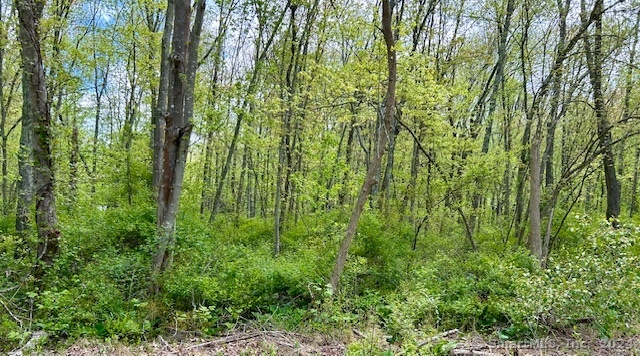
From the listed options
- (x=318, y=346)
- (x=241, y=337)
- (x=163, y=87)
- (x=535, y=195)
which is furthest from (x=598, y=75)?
(x=163, y=87)

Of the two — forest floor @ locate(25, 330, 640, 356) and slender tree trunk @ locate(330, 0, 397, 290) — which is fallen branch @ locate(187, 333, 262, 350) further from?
slender tree trunk @ locate(330, 0, 397, 290)

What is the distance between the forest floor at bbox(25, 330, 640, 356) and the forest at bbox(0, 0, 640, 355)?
7 cm

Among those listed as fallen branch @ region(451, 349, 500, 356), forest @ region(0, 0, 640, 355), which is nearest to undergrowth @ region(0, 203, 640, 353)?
forest @ region(0, 0, 640, 355)

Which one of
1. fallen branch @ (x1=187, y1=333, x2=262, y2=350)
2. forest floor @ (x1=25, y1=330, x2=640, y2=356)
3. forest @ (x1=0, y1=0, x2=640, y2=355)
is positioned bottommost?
fallen branch @ (x1=187, y1=333, x2=262, y2=350)

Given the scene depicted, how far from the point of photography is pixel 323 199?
1124 cm

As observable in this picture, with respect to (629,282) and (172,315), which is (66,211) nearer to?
(172,315)

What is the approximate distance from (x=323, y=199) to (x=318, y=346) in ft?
22.5

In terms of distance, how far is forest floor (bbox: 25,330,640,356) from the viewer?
160 inches

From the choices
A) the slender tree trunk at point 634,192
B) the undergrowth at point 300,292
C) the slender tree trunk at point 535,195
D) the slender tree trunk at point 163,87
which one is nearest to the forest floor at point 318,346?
the undergrowth at point 300,292

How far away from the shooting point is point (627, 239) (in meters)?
4.86

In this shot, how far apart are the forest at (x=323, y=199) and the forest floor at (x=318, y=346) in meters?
0.07

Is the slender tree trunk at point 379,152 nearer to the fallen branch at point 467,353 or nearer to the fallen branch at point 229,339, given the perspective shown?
the fallen branch at point 229,339

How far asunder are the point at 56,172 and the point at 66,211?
12.4ft

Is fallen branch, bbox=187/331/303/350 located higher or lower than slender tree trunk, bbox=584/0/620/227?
lower
